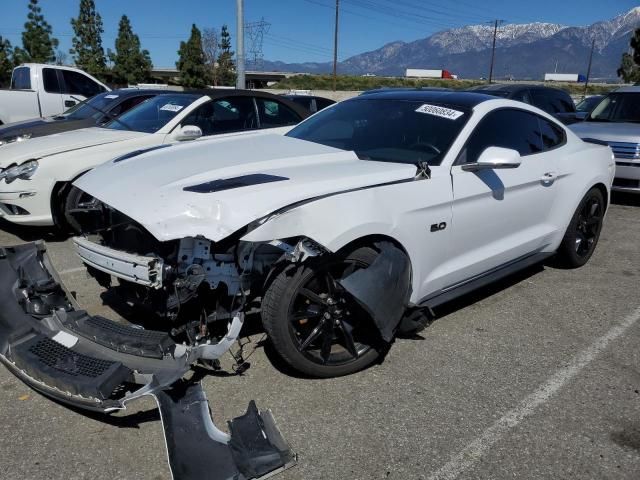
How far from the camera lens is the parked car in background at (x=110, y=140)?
5312 mm

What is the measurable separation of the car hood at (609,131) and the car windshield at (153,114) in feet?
19.5

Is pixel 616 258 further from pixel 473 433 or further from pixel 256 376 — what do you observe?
pixel 256 376

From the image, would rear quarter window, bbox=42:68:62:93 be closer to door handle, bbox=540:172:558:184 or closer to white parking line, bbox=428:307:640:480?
door handle, bbox=540:172:558:184

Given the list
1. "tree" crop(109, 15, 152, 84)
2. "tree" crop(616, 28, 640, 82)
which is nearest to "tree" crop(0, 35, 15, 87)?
"tree" crop(109, 15, 152, 84)

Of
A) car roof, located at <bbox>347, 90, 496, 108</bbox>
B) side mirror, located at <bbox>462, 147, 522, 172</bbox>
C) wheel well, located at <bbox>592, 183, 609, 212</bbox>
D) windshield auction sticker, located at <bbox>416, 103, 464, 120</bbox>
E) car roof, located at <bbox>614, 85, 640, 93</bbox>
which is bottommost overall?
wheel well, located at <bbox>592, 183, 609, 212</bbox>

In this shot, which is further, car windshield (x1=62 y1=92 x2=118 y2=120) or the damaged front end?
car windshield (x1=62 y1=92 x2=118 y2=120)

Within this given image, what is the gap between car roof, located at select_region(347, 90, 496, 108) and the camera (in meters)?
4.07

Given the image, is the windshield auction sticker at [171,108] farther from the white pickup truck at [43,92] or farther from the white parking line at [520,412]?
the white pickup truck at [43,92]

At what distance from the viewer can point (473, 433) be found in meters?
2.75

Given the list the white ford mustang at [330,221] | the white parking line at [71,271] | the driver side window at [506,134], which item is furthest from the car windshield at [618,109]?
the white parking line at [71,271]

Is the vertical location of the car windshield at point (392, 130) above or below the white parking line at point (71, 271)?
above

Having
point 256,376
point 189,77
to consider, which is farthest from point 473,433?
point 189,77

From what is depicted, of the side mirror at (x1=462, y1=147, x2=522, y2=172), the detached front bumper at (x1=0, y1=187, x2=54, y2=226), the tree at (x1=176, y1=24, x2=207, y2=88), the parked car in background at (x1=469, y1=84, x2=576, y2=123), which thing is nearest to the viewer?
the side mirror at (x1=462, y1=147, x2=522, y2=172)

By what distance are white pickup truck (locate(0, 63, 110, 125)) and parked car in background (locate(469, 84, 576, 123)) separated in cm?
840
